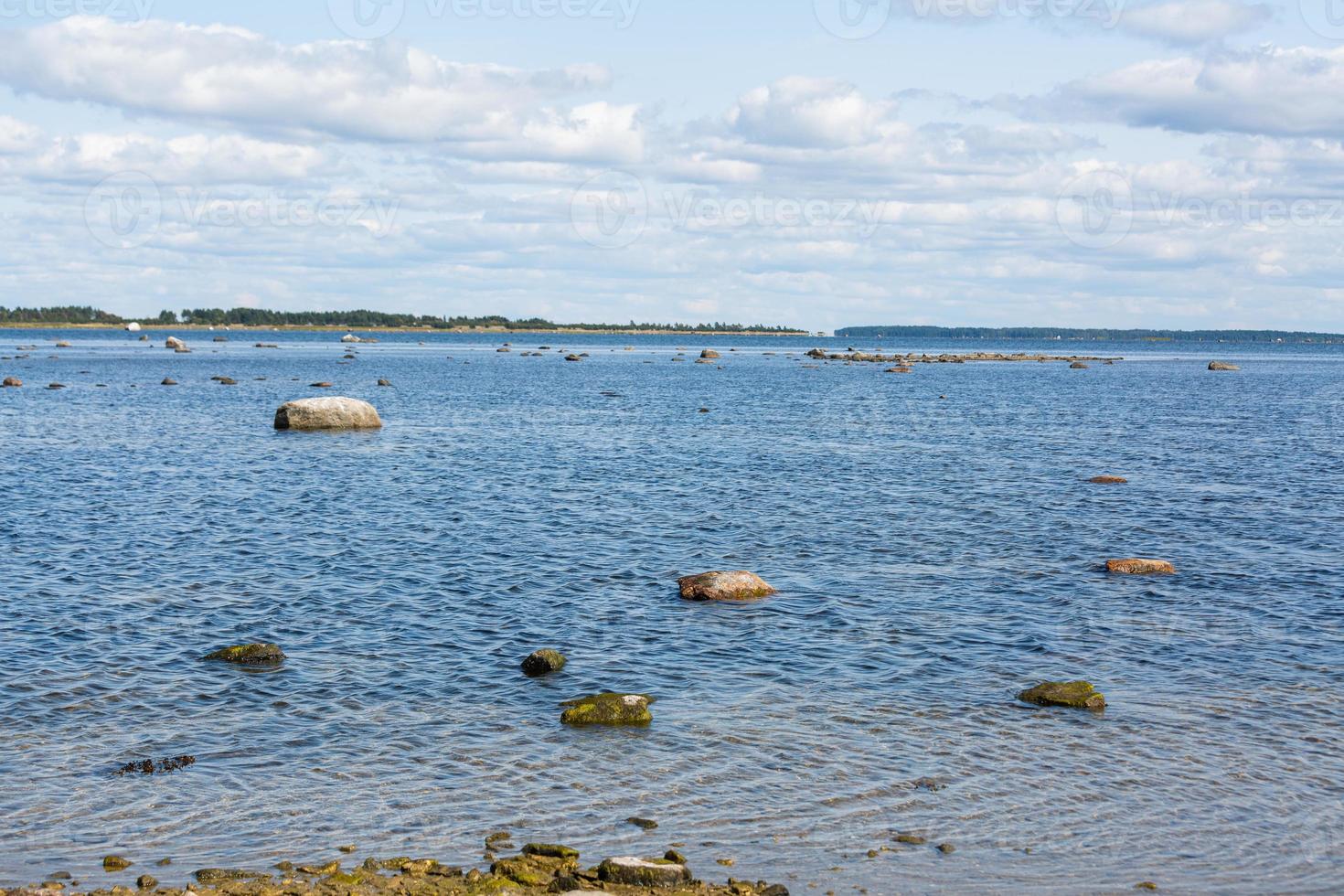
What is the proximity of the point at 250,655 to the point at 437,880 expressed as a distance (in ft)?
29.1

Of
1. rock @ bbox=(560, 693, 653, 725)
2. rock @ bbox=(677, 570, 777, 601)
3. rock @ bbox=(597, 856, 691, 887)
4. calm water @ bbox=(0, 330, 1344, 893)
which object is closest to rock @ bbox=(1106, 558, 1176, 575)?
calm water @ bbox=(0, 330, 1344, 893)

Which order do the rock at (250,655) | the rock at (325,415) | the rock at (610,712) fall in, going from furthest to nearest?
the rock at (325,415) < the rock at (250,655) < the rock at (610,712)

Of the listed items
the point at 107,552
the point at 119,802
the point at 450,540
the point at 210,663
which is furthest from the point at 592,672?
the point at 107,552

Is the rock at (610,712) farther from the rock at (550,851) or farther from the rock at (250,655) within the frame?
the rock at (250,655)

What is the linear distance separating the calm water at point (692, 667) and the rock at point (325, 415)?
9983 mm

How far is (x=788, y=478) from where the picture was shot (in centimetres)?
4250

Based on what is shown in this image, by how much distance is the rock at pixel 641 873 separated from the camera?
10500 millimetres

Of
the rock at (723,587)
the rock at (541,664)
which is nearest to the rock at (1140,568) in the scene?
the rock at (723,587)

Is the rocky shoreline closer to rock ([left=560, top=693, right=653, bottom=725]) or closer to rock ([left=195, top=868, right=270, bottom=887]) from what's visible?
rock ([left=195, top=868, right=270, bottom=887])

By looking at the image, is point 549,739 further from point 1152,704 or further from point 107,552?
point 107,552

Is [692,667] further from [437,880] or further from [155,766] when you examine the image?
[437,880]

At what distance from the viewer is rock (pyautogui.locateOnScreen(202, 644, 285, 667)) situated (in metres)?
18.2

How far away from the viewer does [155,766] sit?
541 inches

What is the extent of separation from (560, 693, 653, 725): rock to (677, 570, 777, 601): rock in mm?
7069
